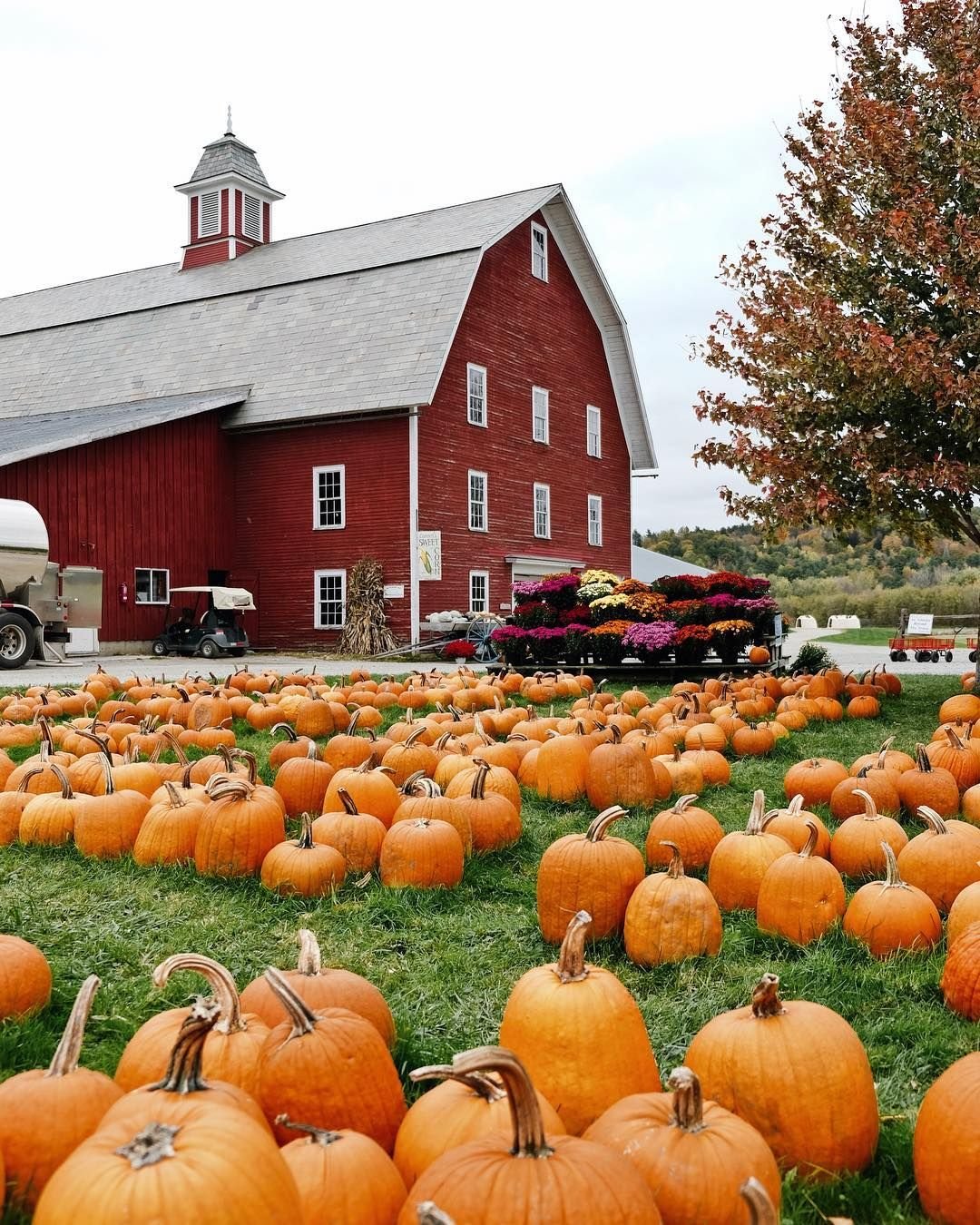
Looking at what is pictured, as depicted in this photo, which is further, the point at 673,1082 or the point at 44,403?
the point at 44,403

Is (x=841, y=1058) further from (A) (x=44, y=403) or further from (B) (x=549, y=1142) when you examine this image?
(A) (x=44, y=403)

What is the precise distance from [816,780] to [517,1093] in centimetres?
406

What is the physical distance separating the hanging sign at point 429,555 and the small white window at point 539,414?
588cm

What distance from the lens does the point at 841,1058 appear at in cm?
216

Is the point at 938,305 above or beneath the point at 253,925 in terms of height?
above

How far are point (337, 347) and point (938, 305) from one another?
54.5 ft

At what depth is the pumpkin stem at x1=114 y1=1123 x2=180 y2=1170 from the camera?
1.40 m

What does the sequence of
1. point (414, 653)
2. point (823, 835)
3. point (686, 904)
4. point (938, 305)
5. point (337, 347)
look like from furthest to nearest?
point (337, 347), point (414, 653), point (938, 305), point (823, 835), point (686, 904)

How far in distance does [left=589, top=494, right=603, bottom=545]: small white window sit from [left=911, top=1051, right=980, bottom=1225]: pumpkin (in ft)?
93.2

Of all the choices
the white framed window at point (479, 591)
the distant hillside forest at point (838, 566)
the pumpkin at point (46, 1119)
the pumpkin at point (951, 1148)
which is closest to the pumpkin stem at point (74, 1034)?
the pumpkin at point (46, 1119)

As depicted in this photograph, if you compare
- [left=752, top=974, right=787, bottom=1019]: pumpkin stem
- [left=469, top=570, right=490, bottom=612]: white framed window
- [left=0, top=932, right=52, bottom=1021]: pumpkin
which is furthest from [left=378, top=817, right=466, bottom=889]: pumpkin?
[left=469, top=570, right=490, bottom=612]: white framed window

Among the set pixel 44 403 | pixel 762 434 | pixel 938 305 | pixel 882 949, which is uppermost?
pixel 44 403

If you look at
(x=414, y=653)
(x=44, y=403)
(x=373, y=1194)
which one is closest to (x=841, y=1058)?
(x=373, y=1194)

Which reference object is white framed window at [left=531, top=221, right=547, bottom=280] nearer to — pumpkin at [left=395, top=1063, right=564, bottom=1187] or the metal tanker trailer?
the metal tanker trailer
